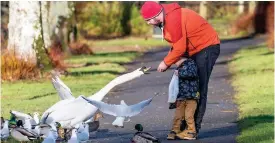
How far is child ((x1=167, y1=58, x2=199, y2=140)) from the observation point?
35.4ft

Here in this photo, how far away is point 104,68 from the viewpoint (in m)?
23.3

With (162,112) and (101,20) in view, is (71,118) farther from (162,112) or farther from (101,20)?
(101,20)

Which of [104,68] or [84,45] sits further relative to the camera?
[84,45]

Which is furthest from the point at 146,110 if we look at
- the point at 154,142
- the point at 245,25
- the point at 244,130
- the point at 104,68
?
the point at 245,25

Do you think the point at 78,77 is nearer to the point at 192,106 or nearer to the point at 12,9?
the point at 12,9

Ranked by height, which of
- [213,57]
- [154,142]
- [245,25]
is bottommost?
[245,25]

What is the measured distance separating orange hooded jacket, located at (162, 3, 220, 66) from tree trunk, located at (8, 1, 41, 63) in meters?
9.73

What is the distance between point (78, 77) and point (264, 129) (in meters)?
9.47

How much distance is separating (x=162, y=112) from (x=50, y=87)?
493 cm

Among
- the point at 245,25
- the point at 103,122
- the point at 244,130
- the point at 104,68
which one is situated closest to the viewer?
the point at 244,130

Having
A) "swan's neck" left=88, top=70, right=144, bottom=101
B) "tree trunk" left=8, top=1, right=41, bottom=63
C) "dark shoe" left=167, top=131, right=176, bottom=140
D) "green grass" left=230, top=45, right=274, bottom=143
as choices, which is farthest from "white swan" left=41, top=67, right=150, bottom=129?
"tree trunk" left=8, top=1, right=41, bottom=63

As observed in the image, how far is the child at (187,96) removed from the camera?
1080 centimetres

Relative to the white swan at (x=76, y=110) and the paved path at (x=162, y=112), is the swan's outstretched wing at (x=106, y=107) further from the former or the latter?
the paved path at (x=162, y=112)

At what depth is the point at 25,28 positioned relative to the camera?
20297 millimetres
